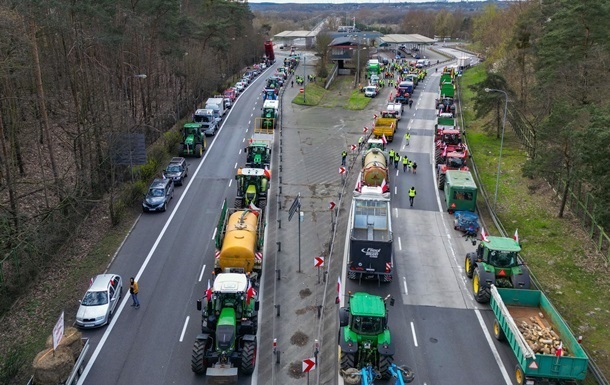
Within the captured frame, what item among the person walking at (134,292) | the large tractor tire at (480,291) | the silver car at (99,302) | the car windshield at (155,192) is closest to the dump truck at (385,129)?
the car windshield at (155,192)

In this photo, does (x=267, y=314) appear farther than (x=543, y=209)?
No

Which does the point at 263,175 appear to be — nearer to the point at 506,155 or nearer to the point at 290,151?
the point at 290,151

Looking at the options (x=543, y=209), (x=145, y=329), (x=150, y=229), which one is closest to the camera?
(x=145, y=329)

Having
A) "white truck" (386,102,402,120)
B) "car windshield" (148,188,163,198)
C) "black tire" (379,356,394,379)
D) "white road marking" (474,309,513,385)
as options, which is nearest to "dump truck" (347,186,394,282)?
"white road marking" (474,309,513,385)

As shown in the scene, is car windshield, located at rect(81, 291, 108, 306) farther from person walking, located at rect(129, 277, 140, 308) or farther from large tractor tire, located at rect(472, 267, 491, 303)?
large tractor tire, located at rect(472, 267, 491, 303)

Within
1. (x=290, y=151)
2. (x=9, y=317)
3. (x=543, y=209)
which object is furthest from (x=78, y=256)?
(x=543, y=209)

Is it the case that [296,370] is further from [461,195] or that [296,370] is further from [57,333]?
[461,195]

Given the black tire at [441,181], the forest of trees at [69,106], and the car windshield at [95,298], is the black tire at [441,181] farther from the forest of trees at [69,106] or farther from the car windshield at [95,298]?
the car windshield at [95,298]
